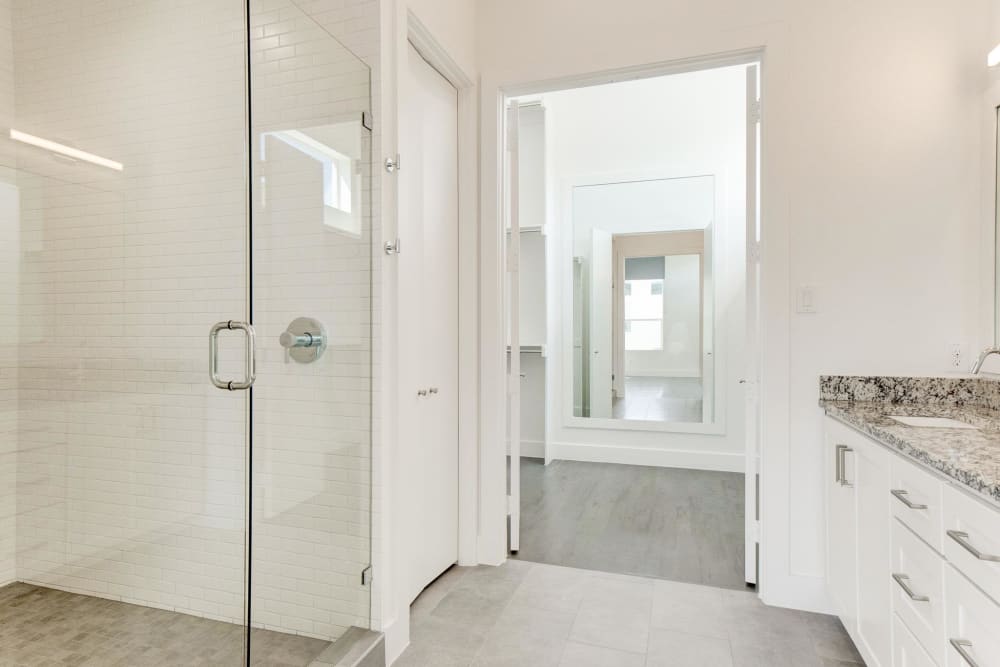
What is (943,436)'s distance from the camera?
141cm

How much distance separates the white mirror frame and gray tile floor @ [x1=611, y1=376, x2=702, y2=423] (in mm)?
68

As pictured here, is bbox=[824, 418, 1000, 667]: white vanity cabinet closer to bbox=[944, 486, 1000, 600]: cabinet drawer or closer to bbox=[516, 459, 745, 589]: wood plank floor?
bbox=[944, 486, 1000, 600]: cabinet drawer

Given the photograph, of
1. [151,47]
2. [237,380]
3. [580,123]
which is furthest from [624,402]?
[151,47]

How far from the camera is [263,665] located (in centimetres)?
160

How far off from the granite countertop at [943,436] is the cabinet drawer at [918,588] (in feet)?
0.70

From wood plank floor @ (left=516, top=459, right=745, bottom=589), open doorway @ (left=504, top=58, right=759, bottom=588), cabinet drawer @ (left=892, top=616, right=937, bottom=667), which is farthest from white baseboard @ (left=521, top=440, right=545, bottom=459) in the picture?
cabinet drawer @ (left=892, top=616, right=937, bottom=667)

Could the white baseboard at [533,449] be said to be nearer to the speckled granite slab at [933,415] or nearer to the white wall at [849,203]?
the white wall at [849,203]

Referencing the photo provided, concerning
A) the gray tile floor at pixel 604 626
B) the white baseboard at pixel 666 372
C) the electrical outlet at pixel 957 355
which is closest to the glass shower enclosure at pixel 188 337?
the gray tile floor at pixel 604 626

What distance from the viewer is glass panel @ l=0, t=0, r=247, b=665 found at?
150cm

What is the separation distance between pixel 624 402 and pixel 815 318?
8.47 feet

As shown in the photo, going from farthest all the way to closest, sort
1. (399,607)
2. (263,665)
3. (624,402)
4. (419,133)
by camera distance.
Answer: (624,402), (419,133), (399,607), (263,665)

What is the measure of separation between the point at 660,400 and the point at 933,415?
2763 millimetres

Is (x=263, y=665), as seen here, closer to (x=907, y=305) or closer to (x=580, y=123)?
(x=907, y=305)

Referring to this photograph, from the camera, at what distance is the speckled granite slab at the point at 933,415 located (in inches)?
44.1
